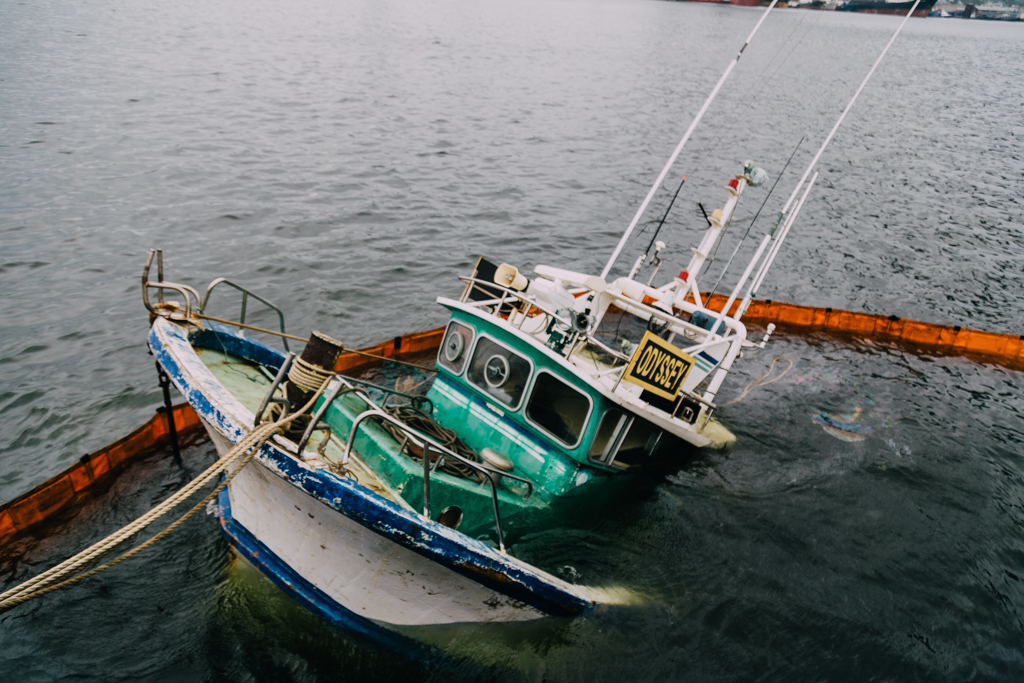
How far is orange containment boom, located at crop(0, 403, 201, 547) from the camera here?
7.89 meters

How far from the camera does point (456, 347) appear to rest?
8.74 metres

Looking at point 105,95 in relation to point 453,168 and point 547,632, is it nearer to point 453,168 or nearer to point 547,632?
point 453,168

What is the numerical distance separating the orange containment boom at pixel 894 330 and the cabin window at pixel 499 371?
873cm

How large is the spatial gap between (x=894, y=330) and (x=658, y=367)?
1083 cm

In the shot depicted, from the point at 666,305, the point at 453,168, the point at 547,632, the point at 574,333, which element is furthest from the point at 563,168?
the point at 547,632

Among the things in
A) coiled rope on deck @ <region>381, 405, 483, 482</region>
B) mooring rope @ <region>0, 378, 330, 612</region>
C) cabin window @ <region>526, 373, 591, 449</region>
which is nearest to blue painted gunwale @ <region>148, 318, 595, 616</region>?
mooring rope @ <region>0, 378, 330, 612</region>

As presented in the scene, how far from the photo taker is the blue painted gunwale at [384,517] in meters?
5.63

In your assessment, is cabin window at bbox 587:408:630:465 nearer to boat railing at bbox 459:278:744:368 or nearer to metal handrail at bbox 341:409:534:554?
boat railing at bbox 459:278:744:368

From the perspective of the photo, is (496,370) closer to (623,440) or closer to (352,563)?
(623,440)

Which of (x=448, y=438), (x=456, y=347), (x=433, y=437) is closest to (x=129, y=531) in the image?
(x=433, y=437)

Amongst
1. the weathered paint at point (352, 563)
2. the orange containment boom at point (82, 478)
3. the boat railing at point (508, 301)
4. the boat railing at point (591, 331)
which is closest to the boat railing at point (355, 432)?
the weathered paint at point (352, 563)

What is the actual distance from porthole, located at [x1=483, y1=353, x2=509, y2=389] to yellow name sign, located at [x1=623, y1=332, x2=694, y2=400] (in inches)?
64.1

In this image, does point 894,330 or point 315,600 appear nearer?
point 315,600

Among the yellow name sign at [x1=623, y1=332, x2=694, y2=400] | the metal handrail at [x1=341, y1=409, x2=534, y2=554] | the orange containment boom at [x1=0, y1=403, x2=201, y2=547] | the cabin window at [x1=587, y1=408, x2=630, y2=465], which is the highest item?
the yellow name sign at [x1=623, y1=332, x2=694, y2=400]
